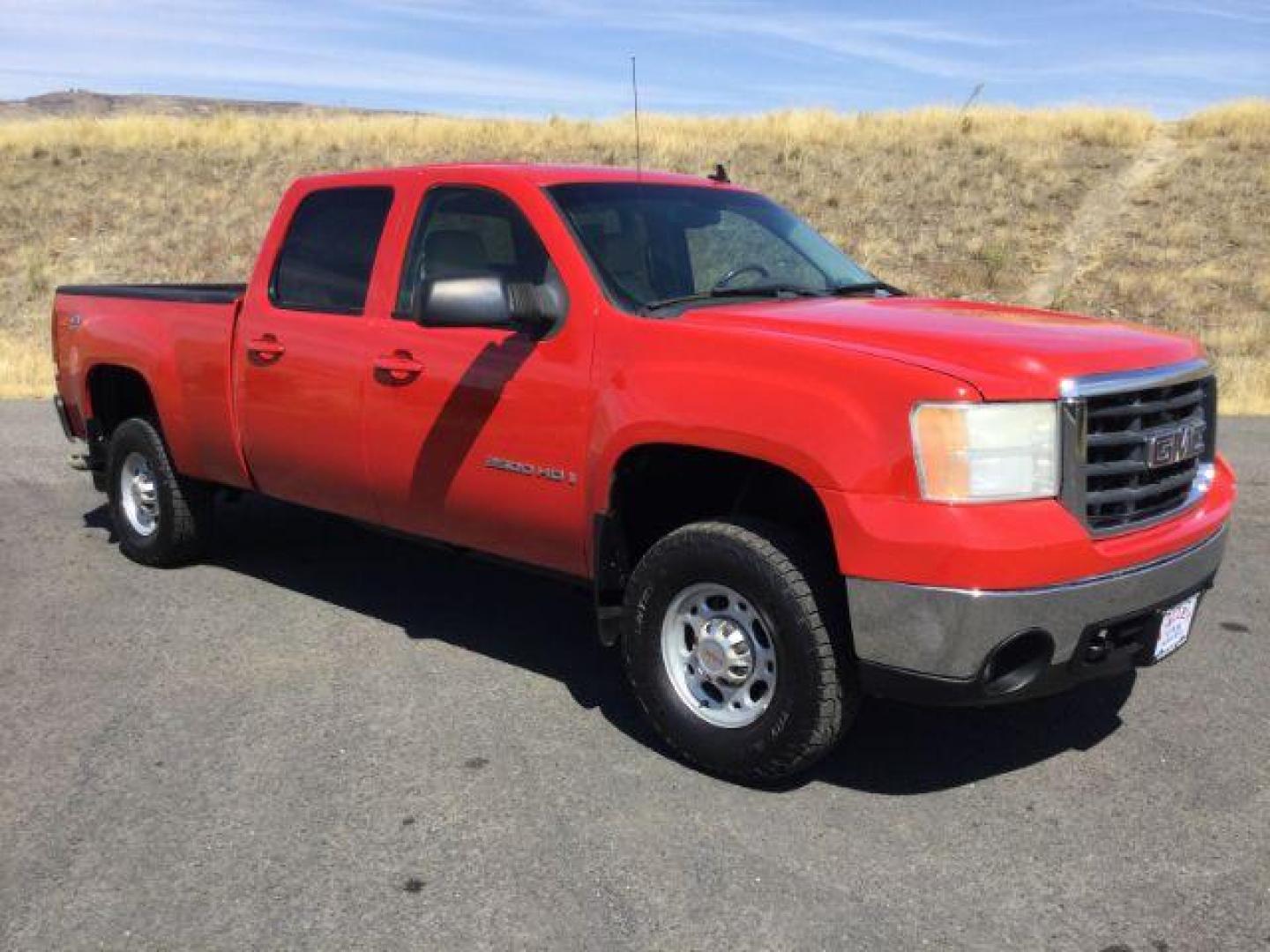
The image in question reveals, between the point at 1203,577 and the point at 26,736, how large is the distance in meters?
4.08

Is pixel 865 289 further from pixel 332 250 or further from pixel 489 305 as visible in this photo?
pixel 332 250

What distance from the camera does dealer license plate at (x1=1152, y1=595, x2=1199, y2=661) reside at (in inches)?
150

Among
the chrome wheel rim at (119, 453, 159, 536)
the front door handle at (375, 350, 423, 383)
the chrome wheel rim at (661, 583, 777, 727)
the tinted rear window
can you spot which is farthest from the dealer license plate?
the chrome wheel rim at (119, 453, 159, 536)

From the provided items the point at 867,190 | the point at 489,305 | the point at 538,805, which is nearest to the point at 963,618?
the point at 538,805

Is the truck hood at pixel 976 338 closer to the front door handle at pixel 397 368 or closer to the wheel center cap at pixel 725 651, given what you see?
the wheel center cap at pixel 725 651

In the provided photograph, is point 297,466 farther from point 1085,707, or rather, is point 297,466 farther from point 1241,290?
point 1241,290

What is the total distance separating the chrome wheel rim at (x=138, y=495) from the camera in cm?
665

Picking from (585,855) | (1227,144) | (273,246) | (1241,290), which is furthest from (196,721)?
(1227,144)

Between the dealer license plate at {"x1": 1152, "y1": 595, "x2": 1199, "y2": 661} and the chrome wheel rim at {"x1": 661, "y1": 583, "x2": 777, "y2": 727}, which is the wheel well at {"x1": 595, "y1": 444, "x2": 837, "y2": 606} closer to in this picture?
the chrome wheel rim at {"x1": 661, "y1": 583, "x2": 777, "y2": 727}

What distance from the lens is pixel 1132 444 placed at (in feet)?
12.1

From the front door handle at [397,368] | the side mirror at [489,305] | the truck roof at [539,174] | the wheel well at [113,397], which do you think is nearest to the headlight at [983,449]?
the side mirror at [489,305]

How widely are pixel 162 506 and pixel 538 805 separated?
11.7 feet

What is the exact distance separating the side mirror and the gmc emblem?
1.98 metres

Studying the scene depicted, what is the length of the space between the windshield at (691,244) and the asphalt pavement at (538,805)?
138cm
